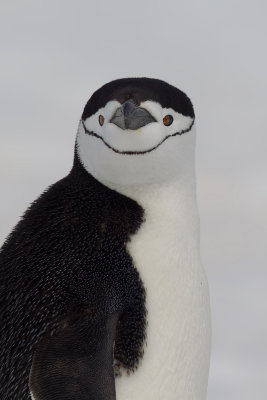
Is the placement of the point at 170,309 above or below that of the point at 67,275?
below

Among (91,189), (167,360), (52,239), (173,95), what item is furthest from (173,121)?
(167,360)

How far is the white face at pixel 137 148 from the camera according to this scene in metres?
5.04

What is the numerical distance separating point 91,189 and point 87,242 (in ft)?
1.13

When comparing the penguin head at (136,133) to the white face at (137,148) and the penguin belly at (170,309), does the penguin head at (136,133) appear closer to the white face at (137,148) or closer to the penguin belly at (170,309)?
the white face at (137,148)

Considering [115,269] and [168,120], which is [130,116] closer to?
[168,120]

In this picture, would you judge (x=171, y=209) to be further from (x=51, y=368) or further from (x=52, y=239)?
(x=51, y=368)

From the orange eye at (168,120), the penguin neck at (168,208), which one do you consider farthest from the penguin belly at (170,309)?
the orange eye at (168,120)

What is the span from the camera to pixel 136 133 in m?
5.01

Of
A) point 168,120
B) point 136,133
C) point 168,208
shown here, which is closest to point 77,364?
point 168,208

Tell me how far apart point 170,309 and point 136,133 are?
845 mm

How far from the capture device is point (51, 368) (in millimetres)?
4668

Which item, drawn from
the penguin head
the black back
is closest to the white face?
the penguin head

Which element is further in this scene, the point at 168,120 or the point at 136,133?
the point at 168,120

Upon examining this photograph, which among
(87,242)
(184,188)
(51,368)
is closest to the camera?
(51,368)
